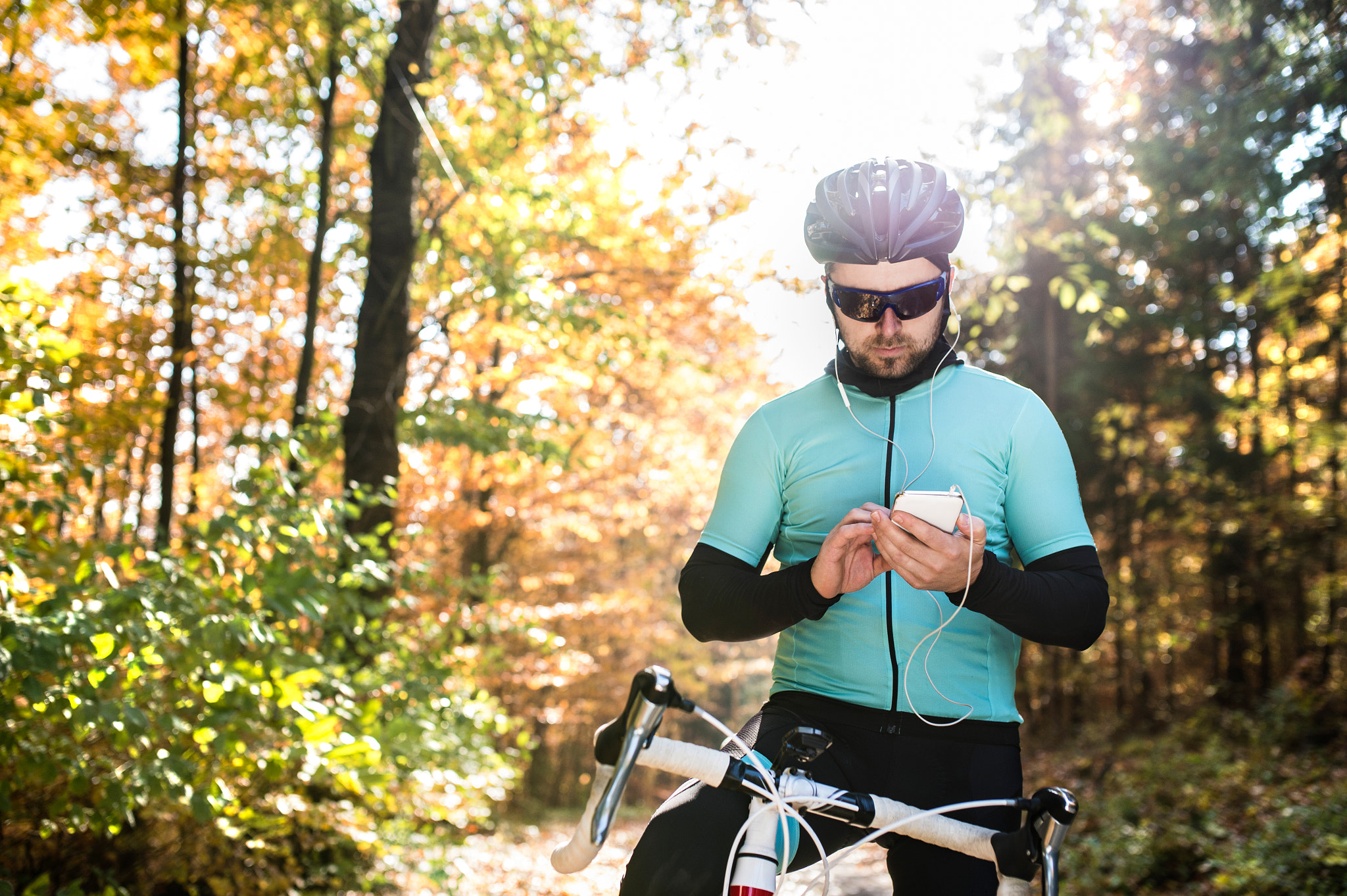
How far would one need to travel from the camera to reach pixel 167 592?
326 centimetres

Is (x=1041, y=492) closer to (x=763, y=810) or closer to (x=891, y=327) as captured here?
(x=891, y=327)

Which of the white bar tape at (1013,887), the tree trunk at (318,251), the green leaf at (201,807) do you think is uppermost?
the tree trunk at (318,251)

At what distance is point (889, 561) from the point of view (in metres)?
1.73

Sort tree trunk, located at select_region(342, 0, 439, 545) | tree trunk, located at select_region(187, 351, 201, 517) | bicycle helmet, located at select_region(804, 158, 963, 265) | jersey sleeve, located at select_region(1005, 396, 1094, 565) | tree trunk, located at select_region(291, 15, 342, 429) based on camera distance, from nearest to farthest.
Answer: jersey sleeve, located at select_region(1005, 396, 1094, 565), bicycle helmet, located at select_region(804, 158, 963, 265), tree trunk, located at select_region(342, 0, 439, 545), tree trunk, located at select_region(291, 15, 342, 429), tree trunk, located at select_region(187, 351, 201, 517)

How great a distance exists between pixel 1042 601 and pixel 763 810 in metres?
0.74

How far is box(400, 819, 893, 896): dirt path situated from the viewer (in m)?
5.07

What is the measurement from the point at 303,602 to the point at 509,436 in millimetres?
3894

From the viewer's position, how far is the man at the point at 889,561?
5.95 ft

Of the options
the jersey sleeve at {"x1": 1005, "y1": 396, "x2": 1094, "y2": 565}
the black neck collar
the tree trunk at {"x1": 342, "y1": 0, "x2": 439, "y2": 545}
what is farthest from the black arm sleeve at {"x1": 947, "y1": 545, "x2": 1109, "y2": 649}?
the tree trunk at {"x1": 342, "y1": 0, "x2": 439, "y2": 545}

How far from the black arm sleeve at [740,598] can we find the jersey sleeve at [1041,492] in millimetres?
357

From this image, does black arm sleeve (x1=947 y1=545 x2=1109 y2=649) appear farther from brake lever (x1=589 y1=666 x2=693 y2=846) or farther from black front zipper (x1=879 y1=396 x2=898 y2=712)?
brake lever (x1=589 y1=666 x2=693 y2=846)

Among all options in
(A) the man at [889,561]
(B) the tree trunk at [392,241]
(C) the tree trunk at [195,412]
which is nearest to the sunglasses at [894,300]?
(A) the man at [889,561]

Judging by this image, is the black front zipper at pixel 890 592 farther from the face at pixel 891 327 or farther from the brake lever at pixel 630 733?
the brake lever at pixel 630 733

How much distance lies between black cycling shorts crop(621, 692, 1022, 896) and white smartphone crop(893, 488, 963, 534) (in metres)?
0.62
